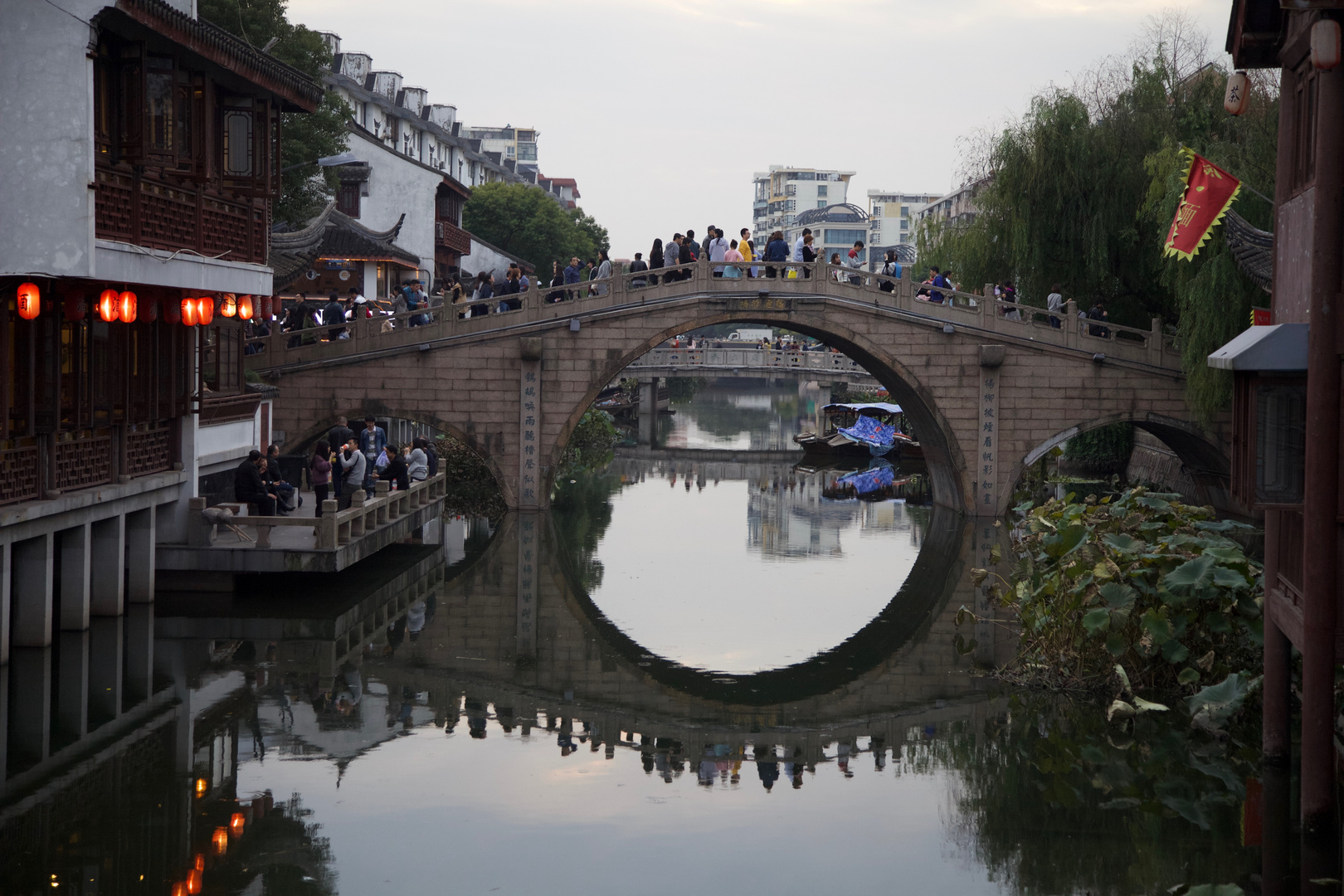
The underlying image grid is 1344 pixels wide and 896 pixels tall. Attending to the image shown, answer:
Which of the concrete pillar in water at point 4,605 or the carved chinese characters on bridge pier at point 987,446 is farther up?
the carved chinese characters on bridge pier at point 987,446

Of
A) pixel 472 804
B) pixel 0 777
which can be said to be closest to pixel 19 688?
pixel 0 777

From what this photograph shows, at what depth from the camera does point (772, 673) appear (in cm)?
1445

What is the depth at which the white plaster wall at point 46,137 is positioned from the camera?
12305 mm

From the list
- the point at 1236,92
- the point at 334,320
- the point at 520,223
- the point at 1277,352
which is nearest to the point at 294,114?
the point at 334,320

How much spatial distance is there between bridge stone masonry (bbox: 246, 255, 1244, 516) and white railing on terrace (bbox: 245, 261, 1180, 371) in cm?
3

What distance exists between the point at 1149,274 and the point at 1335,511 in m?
18.9

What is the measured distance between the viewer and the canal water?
8906 millimetres

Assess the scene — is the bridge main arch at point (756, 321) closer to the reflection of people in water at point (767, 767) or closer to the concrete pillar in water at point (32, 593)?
the concrete pillar in water at point (32, 593)

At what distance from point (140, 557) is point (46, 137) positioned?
5119 mm

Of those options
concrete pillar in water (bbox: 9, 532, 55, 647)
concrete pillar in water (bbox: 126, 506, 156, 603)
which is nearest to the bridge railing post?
concrete pillar in water (bbox: 126, 506, 156, 603)

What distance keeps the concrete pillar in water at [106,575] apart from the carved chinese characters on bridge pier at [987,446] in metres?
15.4

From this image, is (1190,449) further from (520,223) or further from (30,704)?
(520,223)

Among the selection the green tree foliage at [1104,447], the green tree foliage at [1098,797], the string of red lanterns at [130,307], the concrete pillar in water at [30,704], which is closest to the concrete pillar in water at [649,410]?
the green tree foliage at [1104,447]

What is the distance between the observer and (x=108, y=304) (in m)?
13.8
